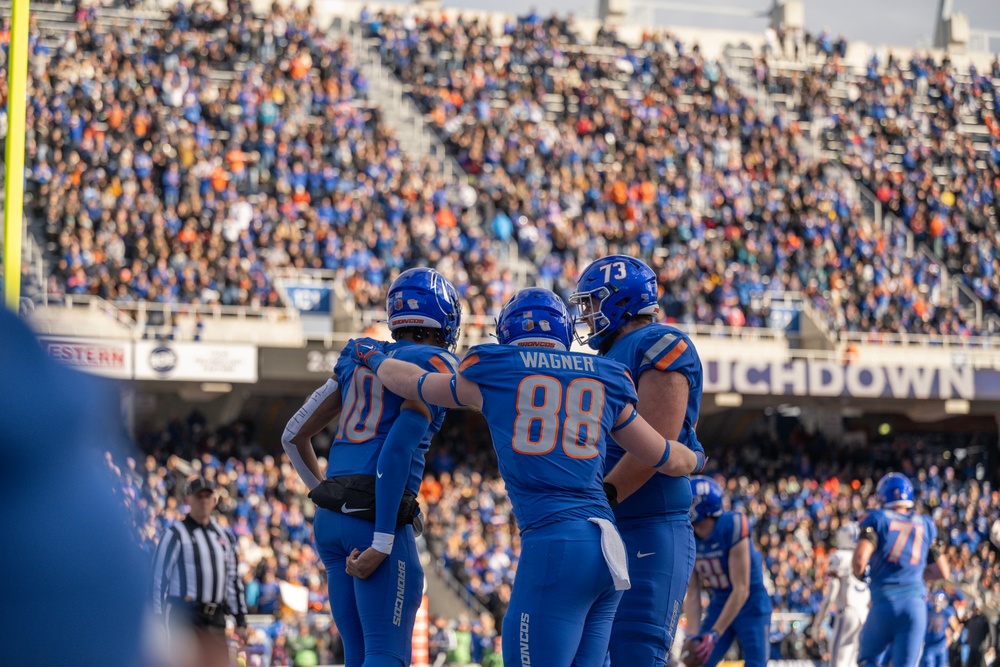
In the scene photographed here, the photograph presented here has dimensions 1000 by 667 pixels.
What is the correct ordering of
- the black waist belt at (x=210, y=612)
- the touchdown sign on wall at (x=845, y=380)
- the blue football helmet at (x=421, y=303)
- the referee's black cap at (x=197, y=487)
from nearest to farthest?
the blue football helmet at (x=421, y=303), the black waist belt at (x=210, y=612), the referee's black cap at (x=197, y=487), the touchdown sign on wall at (x=845, y=380)

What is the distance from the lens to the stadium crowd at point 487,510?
637 inches

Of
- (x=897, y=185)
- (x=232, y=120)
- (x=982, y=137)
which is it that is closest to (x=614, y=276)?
(x=232, y=120)

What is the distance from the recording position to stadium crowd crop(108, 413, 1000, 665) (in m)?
16.2

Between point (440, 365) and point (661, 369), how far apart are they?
0.80 metres

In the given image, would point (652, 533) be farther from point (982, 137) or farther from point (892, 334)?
point (982, 137)

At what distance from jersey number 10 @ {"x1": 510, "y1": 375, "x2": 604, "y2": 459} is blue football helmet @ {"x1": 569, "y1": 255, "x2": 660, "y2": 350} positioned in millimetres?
654

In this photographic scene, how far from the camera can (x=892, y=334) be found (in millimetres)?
24531

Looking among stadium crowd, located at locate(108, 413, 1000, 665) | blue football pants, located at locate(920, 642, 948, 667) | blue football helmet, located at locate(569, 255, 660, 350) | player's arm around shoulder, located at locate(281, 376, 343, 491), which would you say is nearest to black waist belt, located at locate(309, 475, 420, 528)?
player's arm around shoulder, located at locate(281, 376, 343, 491)

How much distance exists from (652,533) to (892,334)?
2076cm

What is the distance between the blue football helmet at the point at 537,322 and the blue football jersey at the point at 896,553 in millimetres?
5148

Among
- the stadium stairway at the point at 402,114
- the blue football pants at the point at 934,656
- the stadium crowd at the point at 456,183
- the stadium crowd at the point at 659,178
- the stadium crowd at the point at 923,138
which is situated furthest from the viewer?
the stadium crowd at the point at 923,138

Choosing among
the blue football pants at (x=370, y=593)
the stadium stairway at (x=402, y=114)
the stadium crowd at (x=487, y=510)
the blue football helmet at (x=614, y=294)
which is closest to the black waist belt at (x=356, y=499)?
the blue football pants at (x=370, y=593)

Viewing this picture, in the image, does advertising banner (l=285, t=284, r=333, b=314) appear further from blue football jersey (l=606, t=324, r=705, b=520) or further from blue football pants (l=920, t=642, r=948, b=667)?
blue football jersey (l=606, t=324, r=705, b=520)

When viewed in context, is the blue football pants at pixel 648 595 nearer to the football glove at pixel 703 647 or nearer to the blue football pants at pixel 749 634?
the football glove at pixel 703 647
